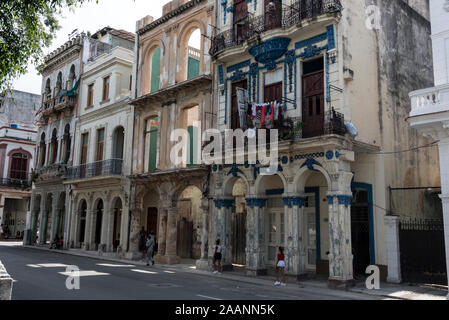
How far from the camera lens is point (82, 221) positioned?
93.3ft

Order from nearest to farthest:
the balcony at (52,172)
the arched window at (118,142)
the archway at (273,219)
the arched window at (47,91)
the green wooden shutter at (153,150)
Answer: the archway at (273,219)
the green wooden shutter at (153,150)
the arched window at (118,142)
the balcony at (52,172)
the arched window at (47,91)

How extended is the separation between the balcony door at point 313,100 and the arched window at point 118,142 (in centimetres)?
1387

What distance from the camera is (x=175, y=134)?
21.4 m

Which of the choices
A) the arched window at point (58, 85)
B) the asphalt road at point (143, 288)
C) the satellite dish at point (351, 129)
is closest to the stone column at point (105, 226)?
the asphalt road at point (143, 288)

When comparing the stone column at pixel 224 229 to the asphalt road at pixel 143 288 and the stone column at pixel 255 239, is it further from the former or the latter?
the asphalt road at pixel 143 288

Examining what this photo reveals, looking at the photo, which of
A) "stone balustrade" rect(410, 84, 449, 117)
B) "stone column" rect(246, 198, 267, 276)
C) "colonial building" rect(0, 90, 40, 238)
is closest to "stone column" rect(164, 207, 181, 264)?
"stone column" rect(246, 198, 267, 276)

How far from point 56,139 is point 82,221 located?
733 centimetres

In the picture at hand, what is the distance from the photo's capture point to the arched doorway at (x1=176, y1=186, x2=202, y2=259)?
22831 millimetres

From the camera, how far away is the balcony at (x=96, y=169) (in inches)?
958

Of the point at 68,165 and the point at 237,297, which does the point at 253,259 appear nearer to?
the point at 237,297

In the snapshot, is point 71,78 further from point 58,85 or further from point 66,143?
point 66,143

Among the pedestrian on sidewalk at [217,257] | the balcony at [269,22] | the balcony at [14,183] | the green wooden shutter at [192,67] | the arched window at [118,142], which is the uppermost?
the green wooden shutter at [192,67]

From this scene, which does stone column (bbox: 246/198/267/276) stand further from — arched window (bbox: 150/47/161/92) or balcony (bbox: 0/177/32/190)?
balcony (bbox: 0/177/32/190)

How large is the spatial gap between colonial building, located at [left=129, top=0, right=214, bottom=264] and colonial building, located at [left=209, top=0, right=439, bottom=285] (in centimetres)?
137
